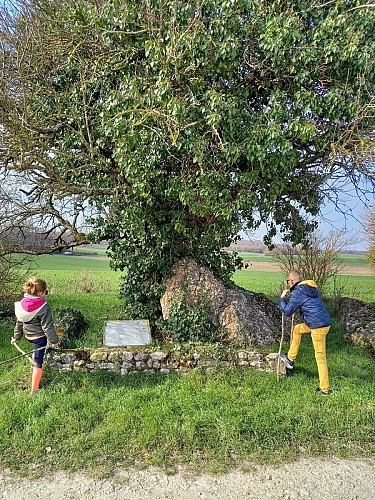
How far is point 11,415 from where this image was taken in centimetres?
545

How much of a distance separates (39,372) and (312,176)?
269 inches

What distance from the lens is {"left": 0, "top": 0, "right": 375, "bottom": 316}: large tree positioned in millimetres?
6812

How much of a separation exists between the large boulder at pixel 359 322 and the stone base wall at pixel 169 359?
3.36 m

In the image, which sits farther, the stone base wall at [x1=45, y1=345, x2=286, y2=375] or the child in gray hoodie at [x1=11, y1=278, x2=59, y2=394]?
the stone base wall at [x1=45, y1=345, x2=286, y2=375]

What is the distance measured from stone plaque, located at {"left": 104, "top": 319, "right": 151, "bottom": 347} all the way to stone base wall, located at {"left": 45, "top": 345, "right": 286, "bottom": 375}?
0.48 m

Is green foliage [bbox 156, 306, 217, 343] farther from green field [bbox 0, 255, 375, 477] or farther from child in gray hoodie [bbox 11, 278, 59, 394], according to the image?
child in gray hoodie [bbox 11, 278, 59, 394]

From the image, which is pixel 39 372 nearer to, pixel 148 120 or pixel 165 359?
pixel 165 359

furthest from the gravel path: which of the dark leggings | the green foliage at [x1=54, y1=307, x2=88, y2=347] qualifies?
the green foliage at [x1=54, y1=307, x2=88, y2=347]

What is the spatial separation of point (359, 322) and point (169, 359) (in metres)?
5.87

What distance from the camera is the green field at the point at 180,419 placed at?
4777mm

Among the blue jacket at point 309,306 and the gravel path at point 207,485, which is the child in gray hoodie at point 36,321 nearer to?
the gravel path at point 207,485

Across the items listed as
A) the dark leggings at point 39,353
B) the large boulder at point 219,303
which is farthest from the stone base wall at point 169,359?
the large boulder at point 219,303

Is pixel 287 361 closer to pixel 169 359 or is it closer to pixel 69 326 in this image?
pixel 169 359

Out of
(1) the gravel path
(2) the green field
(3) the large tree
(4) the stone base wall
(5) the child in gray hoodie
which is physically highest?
(3) the large tree
